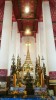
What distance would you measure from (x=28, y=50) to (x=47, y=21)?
13.6 meters

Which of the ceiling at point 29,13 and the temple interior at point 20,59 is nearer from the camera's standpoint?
the temple interior at point 20,59

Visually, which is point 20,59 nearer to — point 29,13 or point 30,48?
point 29,13

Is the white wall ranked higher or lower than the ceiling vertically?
lower

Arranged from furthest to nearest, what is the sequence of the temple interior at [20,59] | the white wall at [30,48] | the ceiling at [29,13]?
1. the white wall at [30,48]
2. the ceiling at [29,13]
3. the temple interior at [20,59]

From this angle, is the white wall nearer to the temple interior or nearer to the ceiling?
the ceiling

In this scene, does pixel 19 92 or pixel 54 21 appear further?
pixel 54 21

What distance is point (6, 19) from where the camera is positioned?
12391mm

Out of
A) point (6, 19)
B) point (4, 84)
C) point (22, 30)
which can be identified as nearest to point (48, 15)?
point (6, 19)

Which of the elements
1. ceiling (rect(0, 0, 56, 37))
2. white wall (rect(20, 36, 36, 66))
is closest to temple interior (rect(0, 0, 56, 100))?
ceiling (rect(0, 0, 56, 37))

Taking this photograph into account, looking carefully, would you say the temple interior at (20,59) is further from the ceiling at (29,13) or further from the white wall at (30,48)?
the white wall at (30,48)

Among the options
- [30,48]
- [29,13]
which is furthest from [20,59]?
[30,48]

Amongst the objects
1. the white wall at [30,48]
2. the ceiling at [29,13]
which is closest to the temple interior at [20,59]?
the ceiling at [29,13]

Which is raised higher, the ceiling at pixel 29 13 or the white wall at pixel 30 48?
the ceiling at pixel 29 13

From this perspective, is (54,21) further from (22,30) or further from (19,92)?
(19,92)
